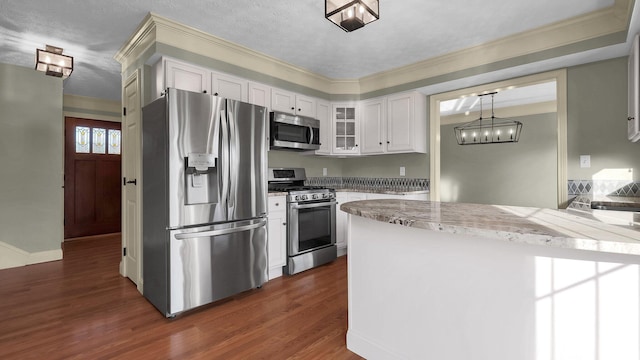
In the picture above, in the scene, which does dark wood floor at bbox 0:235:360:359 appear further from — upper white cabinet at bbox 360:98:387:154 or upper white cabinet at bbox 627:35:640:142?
upper white cabinet at bbox 627:35:640:142

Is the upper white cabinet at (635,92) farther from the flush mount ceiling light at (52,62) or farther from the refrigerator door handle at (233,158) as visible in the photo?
the flush mount ceiling light at (52,62)

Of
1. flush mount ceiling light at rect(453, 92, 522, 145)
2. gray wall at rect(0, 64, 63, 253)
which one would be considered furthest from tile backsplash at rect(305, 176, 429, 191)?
gray wall at rect(0, 64, 63, 253)

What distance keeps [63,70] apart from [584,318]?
4.46 meters

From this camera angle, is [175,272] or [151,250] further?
[151,250]

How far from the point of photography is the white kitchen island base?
1.03 m

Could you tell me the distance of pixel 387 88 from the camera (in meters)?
4.07

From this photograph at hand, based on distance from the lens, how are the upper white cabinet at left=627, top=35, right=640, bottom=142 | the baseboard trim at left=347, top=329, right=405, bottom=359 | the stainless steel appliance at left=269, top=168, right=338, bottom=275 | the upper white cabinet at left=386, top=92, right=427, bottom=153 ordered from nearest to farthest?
1. the baseboard trim at left=347, top=329, right=405, bottom=359
2. the upper white cabinet at left=627, top=35, right=640, bottom=142
3. the stainless steel appliance at left=269, top=168, right=338, bottom=275
4. the upper white cabinet at left=386, top=92, right=427, bottom=153

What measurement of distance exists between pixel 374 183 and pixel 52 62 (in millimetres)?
4069

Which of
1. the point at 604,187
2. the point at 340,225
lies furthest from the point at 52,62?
the point at 604,187

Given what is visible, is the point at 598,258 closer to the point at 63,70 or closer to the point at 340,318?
the point at 340,318

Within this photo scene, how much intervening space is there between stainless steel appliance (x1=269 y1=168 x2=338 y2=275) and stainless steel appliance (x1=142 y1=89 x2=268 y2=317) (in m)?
0.51

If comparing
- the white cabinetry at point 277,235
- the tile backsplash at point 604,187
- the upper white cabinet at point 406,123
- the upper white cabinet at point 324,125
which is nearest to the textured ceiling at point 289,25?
the upper white cabinet at point 406,123

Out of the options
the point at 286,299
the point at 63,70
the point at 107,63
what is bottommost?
the point at 286,299

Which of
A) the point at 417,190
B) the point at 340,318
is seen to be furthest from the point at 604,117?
the point at 340,318
